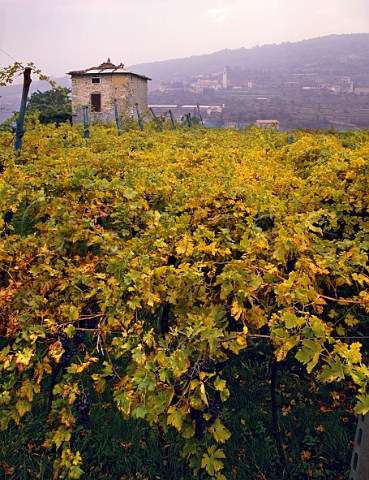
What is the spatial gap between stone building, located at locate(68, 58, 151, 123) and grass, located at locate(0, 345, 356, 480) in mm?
36839

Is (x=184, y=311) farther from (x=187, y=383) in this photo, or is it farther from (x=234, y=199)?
(x=234, y=199)

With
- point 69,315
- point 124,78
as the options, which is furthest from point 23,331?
point 124,78

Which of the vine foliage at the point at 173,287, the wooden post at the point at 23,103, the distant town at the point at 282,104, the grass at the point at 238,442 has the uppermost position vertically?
the distant town at the point at 282,104

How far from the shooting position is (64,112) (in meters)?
35.1

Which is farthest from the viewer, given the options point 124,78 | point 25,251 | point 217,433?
point 124,78

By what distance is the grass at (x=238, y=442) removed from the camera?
3.29m

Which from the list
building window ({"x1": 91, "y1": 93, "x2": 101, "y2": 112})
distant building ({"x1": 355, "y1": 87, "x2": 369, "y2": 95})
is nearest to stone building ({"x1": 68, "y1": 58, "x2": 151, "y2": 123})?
building window ({"x1": 91, "y1": 93, "x2": 101, "y2": 112})

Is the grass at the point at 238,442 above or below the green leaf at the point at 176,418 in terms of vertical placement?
below

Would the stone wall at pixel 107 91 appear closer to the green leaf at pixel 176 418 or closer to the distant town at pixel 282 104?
the green leaf at pixel 176 418

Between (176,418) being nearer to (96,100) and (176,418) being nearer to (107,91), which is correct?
(107,91)

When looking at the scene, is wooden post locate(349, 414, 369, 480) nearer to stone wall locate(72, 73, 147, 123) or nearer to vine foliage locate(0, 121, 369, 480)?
vine foliage locate(0, 121, 369, 480)

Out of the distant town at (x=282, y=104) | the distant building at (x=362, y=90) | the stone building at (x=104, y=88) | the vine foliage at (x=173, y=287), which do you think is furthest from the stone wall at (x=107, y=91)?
the distant building at (x=362, y=90)

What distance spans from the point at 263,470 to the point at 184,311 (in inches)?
58.8

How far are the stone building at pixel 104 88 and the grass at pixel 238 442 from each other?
121ft
